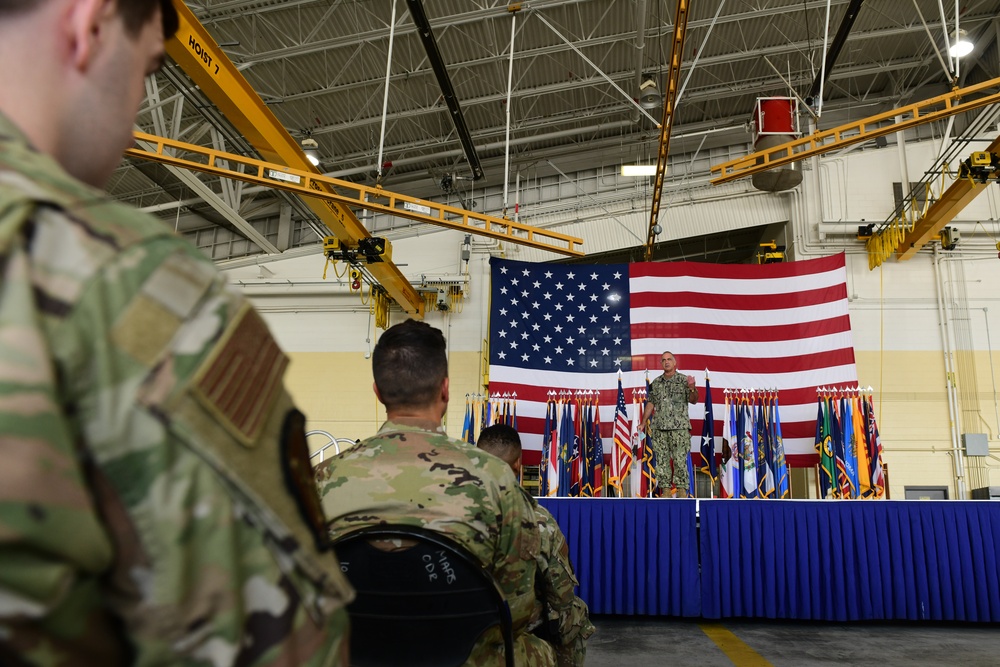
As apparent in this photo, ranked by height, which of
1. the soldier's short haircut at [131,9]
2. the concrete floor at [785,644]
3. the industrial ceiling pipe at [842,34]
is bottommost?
the concrete floor at [785,644]

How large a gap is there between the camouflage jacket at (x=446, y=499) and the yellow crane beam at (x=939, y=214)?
8078mm

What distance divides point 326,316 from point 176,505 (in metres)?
11.0

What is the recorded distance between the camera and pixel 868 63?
11094 millimetres

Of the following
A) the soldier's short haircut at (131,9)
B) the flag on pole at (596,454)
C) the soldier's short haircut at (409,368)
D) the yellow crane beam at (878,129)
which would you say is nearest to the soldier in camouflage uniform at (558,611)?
the soldier's short haircut at (409,368)

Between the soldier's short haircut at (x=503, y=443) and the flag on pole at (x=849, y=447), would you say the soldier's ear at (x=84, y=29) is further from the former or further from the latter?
the flag on pole at (x=849, y=447)

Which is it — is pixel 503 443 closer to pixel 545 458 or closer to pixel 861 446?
pixel 545 458

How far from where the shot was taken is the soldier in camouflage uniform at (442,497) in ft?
4.21

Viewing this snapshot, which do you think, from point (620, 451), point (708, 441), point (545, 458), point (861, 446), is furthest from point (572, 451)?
point (861, 446)

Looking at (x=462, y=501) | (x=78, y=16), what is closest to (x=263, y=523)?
(x=78, y=16)

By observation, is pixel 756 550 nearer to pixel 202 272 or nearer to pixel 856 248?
pixel 202 272

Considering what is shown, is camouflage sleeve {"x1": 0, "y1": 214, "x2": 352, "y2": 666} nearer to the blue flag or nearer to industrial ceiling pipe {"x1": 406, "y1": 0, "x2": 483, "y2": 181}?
the blue flag

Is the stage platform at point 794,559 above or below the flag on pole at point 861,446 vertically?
below

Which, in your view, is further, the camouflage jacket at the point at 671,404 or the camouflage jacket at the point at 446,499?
the camouflage jacket at the point at 671,404

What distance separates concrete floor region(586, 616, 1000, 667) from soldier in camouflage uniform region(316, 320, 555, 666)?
2331mm
